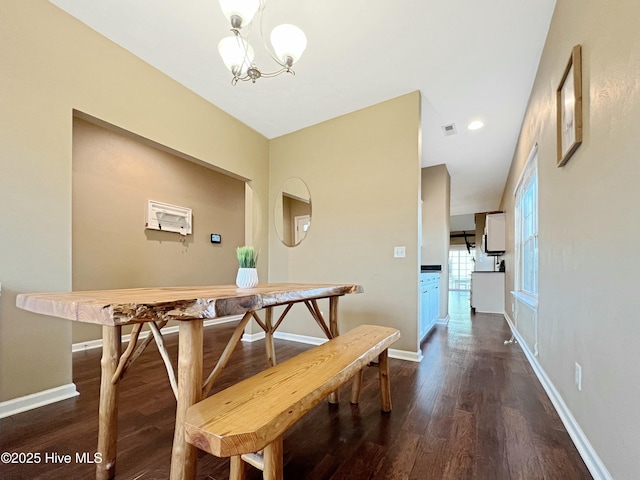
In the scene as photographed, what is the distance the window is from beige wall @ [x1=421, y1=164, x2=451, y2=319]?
42.2 inches

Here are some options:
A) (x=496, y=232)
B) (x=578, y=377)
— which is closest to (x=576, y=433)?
(x=578, y=377)

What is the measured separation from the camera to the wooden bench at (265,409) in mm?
763

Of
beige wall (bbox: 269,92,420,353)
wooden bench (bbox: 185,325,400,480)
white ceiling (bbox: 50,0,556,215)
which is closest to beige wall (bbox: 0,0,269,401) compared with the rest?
white ceiling (bbox: 50,0,556,215)

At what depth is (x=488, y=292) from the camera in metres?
5.84

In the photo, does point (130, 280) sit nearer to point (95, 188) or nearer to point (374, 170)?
point (95, 188)

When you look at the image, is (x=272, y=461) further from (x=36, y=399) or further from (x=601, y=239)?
(x=36, y=399)

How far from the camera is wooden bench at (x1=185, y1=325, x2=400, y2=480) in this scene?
763mm

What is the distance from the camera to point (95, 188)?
10.7 feet

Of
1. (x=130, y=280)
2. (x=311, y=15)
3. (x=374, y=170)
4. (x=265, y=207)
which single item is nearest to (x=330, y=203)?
(x=374, y=170)

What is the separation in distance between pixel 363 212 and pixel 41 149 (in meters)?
2.70

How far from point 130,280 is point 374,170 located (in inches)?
129

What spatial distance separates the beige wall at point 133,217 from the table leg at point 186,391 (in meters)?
2.24

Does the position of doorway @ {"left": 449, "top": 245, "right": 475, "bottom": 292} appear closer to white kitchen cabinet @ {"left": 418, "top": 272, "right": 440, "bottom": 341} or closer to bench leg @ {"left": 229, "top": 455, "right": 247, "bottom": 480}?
white kitchen cabinet @ {"left": 418, "top": 272, "right": 440, "bottom": 341}

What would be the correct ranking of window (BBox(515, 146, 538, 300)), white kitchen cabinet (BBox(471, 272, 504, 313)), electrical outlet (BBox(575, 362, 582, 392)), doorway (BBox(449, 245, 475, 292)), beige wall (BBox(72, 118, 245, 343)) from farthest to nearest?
1. doorway (BBox(449, 245, 475, 292))
2. white kitchen cabinet (BBox(471, 272, 504, 313))
3. beige wall (BBox(72, 118, 245, 343))
4. window (BBox(515, 146, 538, 300))
5. electrical outlet (BBox(575, 362, 582, 392))
